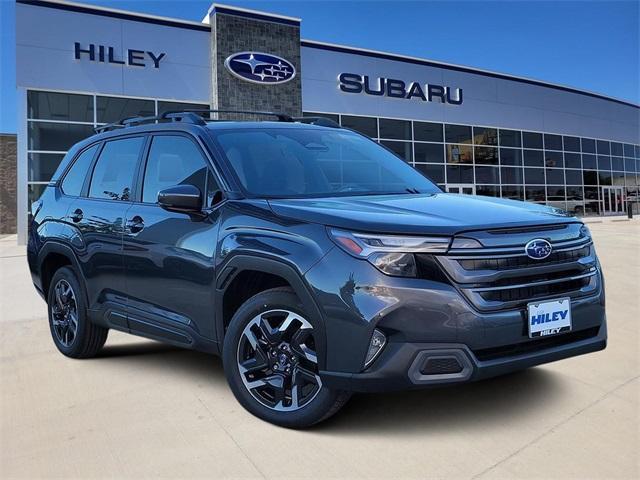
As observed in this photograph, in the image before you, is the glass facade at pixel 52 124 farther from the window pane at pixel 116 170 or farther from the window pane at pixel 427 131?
the window pane at pixel 116 170

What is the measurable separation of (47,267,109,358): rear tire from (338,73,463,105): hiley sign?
2035cm

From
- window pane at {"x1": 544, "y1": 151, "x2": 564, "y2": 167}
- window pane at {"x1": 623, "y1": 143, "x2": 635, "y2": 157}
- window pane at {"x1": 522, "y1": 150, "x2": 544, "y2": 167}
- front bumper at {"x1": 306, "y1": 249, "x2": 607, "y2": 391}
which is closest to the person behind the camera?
front bumper at {"x1": 306, "y1": 249, "x2": 607, "y2": 391}

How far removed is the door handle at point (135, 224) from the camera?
13.2 ft

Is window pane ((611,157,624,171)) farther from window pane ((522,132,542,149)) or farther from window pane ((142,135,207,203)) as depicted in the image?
window pane ((142,135,207,203))

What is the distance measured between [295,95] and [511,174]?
1331cm

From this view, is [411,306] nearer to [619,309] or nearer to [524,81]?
[619,309]

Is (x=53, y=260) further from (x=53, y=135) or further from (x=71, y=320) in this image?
(x=53, y=135)

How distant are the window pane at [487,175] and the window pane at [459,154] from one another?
0.83m

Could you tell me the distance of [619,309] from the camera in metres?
6.25

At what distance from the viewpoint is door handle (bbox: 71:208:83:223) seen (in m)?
4.68

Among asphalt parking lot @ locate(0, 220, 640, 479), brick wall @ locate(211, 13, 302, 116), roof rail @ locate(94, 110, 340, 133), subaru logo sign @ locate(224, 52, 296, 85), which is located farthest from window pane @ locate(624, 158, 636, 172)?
roof rail @ locate(94, 110, 340, 133)

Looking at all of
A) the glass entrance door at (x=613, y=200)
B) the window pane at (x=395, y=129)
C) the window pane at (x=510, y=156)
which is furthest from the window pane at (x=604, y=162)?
the window pane at (x=395, y=129)

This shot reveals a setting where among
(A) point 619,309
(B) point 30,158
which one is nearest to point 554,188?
(B) point 30,158

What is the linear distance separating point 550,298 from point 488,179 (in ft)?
89.5
